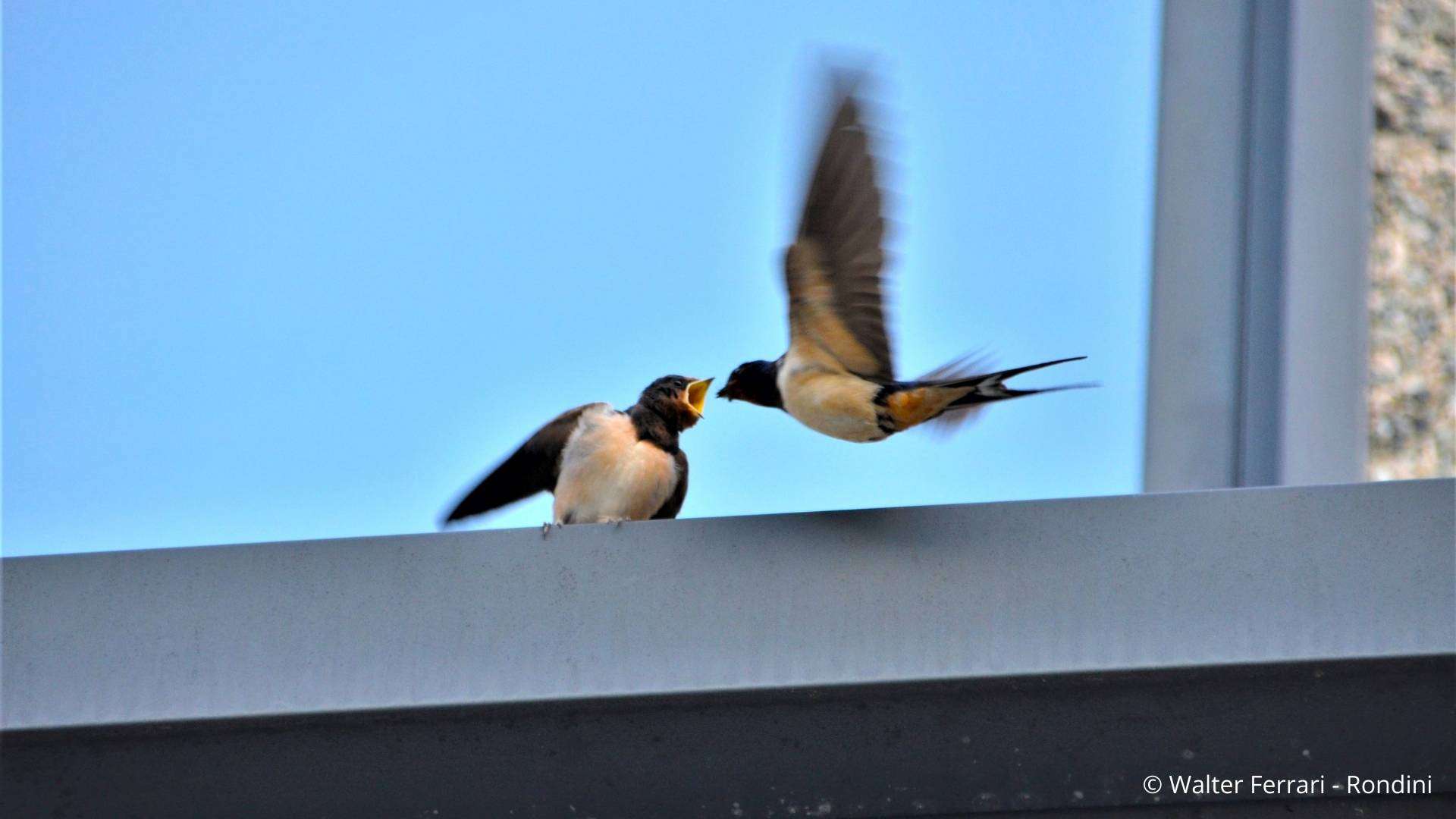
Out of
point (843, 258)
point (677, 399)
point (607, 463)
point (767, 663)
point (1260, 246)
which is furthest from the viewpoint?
point (677, 399)

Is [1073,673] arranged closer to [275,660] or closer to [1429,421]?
[275,660]

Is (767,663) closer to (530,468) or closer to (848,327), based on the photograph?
(848,327)

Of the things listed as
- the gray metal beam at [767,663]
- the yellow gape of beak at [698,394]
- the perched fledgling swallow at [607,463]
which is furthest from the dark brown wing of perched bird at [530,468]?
the gray metal beam at [767,663]

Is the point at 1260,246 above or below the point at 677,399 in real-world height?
above

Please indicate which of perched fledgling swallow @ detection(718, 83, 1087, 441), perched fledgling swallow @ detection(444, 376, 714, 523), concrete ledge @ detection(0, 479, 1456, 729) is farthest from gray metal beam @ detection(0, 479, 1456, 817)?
perched fledgling swallow @ detection(444, 376, 714, 523)

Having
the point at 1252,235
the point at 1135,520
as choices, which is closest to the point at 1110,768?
the point at 1135,520

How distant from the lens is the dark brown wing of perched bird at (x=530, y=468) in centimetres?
222

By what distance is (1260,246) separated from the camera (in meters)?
1.79

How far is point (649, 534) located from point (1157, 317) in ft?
3.08

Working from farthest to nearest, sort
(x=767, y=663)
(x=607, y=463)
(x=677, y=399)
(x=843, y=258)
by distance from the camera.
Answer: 1. (x=677, y=399)
2. (x=607, y=463)
3. (x=843, y=258)
4. (x=767, y=663)

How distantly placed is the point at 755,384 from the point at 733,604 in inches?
43.1

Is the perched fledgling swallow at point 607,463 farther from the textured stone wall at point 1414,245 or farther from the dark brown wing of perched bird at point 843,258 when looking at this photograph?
the textured stone wall at point 1414,245

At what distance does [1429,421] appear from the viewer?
1.63 metres

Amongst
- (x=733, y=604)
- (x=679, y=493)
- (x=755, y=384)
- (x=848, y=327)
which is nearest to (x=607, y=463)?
(x=679, y=493)
